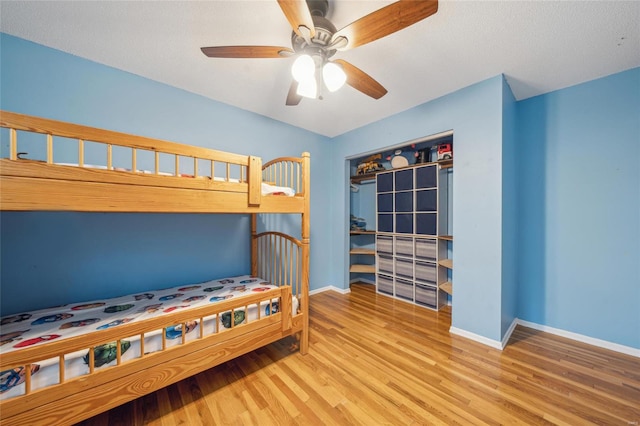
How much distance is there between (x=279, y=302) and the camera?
1.74 m

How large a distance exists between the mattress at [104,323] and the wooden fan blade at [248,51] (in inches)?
63.2

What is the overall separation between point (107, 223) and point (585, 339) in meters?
4.26

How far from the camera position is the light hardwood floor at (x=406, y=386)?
1.28 meters

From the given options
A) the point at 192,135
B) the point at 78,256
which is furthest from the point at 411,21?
the point at 78,256

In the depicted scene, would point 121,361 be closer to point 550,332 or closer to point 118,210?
point 118,210

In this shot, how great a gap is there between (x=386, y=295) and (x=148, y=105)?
137 inches

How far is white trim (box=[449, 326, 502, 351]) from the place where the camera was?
1931mm

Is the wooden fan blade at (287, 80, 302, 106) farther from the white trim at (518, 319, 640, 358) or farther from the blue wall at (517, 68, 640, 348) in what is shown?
the white trim at (518, 319, 640, 358)

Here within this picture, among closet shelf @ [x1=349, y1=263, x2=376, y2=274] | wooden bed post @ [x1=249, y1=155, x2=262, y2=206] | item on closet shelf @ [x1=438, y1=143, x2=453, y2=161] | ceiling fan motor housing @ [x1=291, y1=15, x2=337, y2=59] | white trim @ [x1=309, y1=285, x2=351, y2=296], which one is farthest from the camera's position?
closet shelf @ [x1=349, y1=263, x2=376, y2=274]

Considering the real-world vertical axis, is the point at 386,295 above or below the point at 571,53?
below

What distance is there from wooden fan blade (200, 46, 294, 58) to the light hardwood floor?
6.89 ft

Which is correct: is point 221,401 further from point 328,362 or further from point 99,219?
point 99,219

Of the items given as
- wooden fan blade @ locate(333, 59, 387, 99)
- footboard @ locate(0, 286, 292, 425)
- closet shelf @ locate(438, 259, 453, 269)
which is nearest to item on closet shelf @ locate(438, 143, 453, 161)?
closet shelf @ locate(438, 259, 453, 269)

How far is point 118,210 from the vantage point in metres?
1.12
